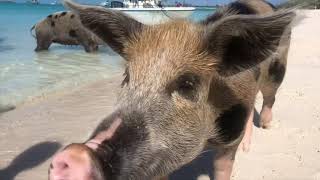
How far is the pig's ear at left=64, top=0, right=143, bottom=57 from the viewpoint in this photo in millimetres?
2986

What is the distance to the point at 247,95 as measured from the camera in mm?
3838

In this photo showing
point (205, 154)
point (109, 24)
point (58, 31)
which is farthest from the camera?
point (58, 31)

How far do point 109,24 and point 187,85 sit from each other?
0.60 metres

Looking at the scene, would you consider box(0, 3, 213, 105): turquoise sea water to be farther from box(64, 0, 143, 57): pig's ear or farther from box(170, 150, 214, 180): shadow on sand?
box(64, 0, 143, 57): pig's ear

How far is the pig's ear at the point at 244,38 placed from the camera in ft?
8.68

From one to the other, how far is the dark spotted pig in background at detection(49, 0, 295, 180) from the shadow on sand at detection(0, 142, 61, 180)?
2783 millimetres

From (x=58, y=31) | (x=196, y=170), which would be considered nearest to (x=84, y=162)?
(x=196, y=170)

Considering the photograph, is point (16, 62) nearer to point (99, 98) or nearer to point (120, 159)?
point (99, 98)

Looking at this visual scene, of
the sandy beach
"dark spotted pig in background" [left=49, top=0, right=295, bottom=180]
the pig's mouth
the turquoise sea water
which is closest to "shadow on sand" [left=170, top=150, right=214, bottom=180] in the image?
the sandy beach

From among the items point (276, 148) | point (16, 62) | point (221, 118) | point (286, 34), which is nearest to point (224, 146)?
point (221, 118)

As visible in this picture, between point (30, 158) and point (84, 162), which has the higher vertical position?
point (84, 162)

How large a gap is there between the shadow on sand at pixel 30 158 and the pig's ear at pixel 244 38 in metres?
3.21

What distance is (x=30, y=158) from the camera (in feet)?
19.5

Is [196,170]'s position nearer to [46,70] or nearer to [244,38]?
[244,38]
